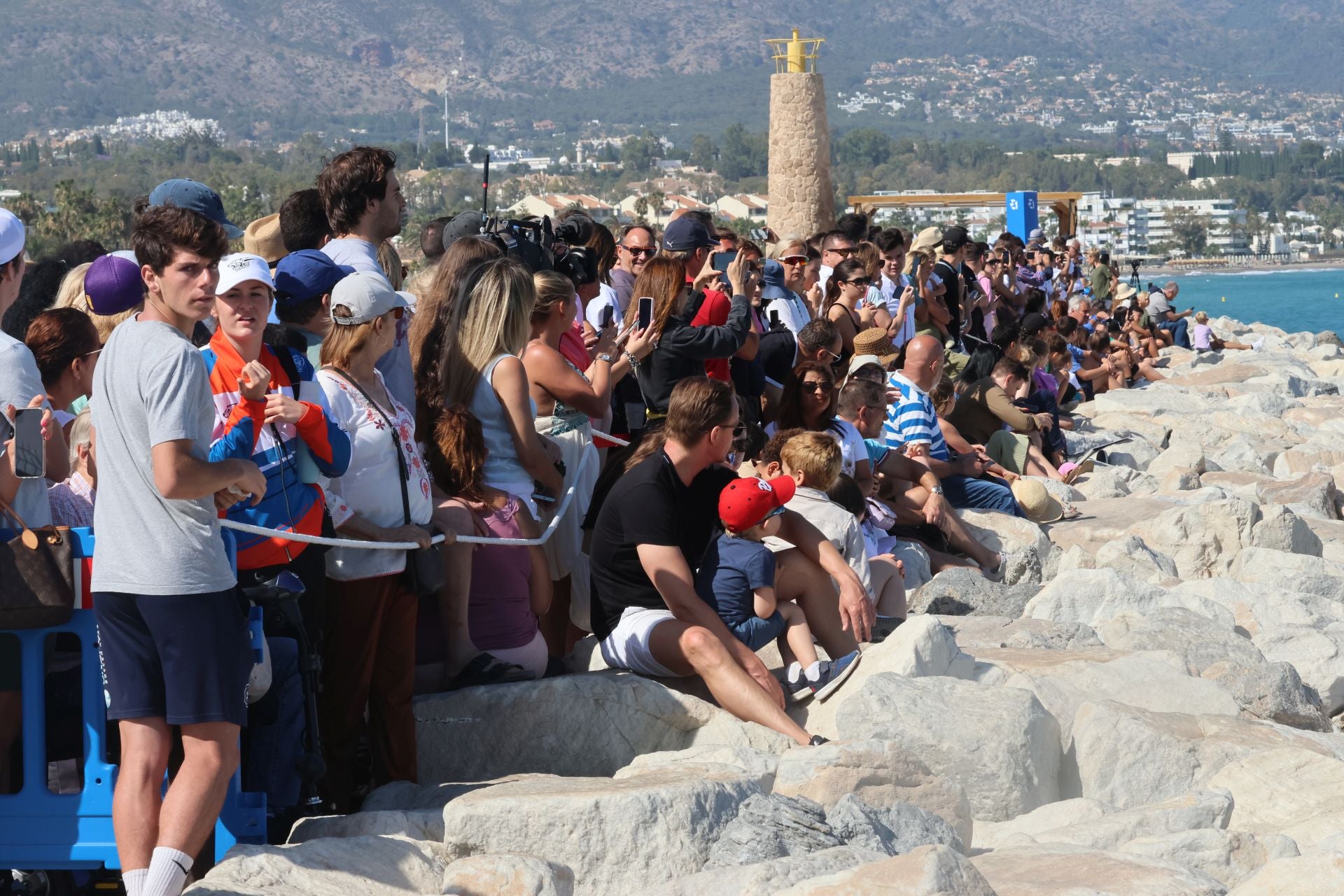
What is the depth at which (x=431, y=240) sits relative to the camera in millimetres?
6500

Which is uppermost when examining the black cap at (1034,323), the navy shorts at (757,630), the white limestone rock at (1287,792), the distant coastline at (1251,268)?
the black cap at (1034,323)

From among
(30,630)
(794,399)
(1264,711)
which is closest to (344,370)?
(30,630)

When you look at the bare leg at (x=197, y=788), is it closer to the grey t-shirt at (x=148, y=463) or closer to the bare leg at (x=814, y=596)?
the grey t-shirt at (x=148, y=463)

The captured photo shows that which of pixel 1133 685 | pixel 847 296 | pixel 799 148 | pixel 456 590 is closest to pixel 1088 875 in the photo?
pixel 1133 685

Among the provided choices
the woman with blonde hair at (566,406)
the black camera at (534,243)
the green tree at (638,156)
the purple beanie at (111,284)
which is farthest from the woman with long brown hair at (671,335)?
the green tree at (638,156)

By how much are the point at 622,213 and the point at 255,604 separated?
114816 mm

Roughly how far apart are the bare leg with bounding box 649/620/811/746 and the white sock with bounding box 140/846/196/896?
173 cm

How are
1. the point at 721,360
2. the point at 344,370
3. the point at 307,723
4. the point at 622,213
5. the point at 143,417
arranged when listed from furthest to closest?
1. the point at 622,213
2. the point at 721,360
3. the point at 344,370
4. the point at 307,723
5. the point at 143,417

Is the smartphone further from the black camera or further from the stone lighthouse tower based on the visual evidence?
the stone lighthouse tower

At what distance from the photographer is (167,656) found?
130 inches

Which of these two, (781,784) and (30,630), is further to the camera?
(781,784)

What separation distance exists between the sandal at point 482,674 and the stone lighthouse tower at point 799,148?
19.8 m

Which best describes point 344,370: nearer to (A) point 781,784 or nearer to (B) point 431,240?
(A) point 781,784

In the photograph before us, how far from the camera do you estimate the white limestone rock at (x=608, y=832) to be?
3.64 meters
